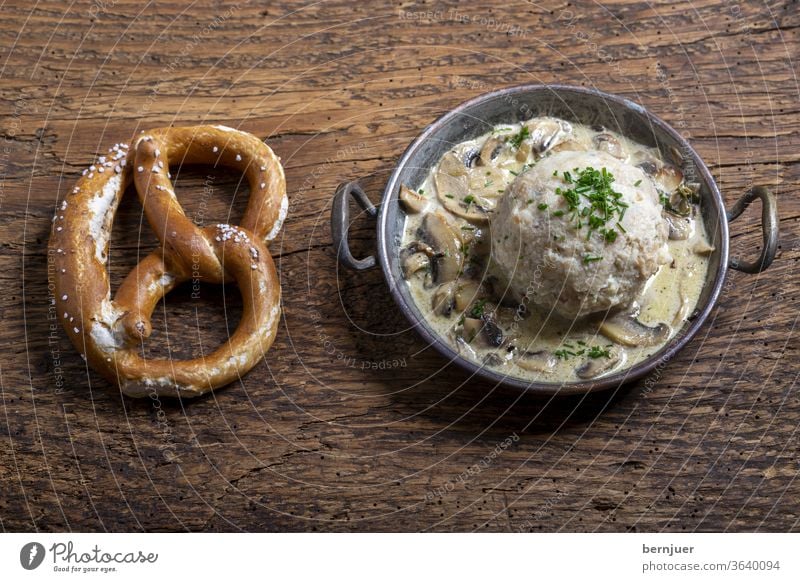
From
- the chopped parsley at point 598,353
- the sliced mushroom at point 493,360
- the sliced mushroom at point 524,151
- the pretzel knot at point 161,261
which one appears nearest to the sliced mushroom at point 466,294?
the sliced mushroom at point 493,360

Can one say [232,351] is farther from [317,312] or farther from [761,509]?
[761,509]

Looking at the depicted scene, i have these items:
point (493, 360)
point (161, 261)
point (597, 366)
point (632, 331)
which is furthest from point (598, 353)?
point (161, 261)

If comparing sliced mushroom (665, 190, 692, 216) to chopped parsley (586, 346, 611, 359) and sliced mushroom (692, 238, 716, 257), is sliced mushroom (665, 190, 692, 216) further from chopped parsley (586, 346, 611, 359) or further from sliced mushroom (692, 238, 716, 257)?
chopped parsley (586, 346, 611, 359)

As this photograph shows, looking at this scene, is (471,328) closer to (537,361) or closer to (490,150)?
(537,361)

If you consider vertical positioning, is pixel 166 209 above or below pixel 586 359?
above

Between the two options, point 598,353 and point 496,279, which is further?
point 496,279

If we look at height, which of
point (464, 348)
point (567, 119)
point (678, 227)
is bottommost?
point (464, 348)
